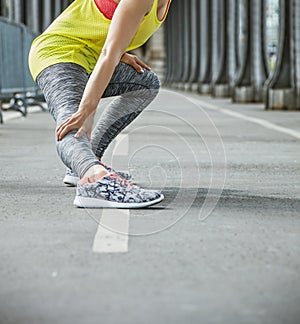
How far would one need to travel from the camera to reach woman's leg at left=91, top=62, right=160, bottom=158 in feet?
19.6

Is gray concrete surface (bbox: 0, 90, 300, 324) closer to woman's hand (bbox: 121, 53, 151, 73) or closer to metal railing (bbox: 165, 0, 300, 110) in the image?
woman's hand (bbox: 121, 53, 151, 73)

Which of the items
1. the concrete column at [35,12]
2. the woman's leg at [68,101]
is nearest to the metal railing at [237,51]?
the concrete column at [35,12]

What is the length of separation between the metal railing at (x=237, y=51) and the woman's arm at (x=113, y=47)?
14.8m

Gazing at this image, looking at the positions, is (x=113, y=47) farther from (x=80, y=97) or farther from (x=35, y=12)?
(x=35, y=12)

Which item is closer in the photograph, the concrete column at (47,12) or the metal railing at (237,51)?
the metal railing at (237,51)

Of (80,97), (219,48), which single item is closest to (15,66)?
(80,97)

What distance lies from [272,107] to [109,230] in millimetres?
15874

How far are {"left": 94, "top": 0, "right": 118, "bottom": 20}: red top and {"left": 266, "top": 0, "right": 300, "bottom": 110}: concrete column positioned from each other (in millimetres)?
14394

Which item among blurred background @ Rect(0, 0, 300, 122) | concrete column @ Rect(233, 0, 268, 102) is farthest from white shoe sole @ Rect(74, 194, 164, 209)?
concrete column @ Rect(233, 0, 268, 102)

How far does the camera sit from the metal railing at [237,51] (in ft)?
65.4

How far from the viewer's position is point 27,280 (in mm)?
3436

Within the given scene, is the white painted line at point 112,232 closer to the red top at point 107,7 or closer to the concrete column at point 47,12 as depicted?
the red top at point 107,7

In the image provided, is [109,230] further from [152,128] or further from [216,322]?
[152,128]

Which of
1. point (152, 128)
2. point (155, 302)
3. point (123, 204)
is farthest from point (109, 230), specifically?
point (152, 128)
